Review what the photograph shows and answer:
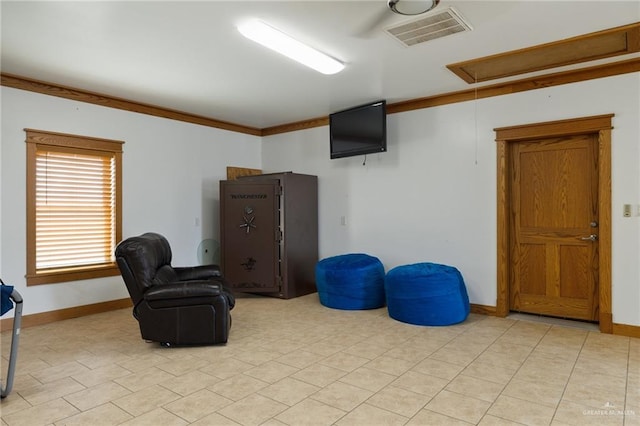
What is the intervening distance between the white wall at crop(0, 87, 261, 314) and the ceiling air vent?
3.58 metres

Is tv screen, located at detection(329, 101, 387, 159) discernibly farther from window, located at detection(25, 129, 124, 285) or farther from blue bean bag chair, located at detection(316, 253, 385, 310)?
window, located at detection(25, 129, 124, 285)

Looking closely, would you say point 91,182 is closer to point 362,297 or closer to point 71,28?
point 71,28

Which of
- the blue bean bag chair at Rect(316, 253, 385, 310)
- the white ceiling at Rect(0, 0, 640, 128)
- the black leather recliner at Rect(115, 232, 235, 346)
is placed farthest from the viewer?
the blue bean bag chair at Rect(316, 253, 385, 310)

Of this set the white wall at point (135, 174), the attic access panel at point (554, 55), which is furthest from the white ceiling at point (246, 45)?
the white wall at point (135, 174)

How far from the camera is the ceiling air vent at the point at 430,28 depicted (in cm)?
281

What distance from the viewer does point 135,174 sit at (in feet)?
16.7

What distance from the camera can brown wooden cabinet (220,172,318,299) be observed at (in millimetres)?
5551

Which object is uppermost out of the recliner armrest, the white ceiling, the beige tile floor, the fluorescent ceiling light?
the white ceiling

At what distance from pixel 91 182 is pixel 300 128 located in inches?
120

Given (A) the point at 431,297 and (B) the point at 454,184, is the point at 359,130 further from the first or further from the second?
(A) the point at 431,297

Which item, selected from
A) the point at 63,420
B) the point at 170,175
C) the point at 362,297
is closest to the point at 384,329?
the point at 362,297

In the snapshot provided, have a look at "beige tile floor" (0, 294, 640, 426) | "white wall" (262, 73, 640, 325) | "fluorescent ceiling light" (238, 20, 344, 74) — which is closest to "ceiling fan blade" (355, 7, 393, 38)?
"fluorescent ceiling light" (238, 20, 344, 74)

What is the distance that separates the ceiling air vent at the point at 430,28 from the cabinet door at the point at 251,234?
292 cm

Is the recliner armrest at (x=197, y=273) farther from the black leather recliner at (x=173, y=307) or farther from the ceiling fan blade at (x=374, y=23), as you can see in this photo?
the ceiling fan blade at (x=374, y=23)
